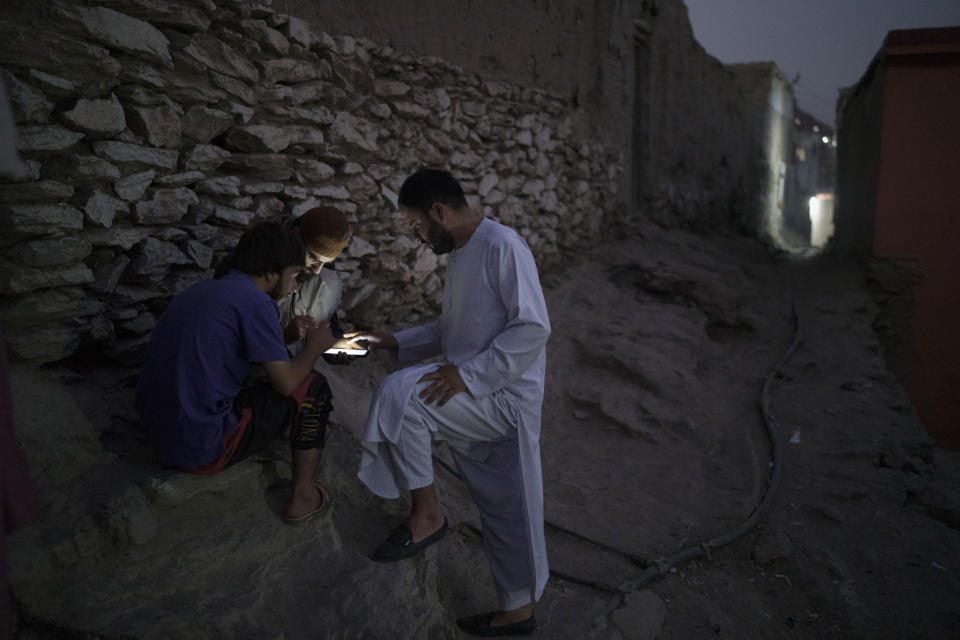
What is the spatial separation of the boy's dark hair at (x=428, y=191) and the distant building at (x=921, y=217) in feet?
22.9

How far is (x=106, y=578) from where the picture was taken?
2.01m

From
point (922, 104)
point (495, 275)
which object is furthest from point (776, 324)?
point (495, 275)

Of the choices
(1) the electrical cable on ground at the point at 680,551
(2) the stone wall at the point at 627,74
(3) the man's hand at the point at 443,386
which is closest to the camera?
(3) the man's hand at the point at 443,386

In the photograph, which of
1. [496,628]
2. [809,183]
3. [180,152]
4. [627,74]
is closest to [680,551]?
[496,628]

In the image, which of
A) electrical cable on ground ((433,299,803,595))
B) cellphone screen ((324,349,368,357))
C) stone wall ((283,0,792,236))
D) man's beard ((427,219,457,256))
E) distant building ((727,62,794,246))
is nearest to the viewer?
man's beard ((427,219,457,256))

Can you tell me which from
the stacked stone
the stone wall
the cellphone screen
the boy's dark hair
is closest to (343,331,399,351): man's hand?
the cellphone screen

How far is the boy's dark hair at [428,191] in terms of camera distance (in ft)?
7.88

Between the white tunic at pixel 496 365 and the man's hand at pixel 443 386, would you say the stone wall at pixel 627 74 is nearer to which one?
the white tunic at pixel 496 365

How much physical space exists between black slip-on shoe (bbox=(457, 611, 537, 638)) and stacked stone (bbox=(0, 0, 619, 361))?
1831 millimetres

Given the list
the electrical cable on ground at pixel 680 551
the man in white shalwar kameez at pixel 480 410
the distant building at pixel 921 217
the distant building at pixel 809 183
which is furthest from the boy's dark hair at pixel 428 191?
the distant building at pixel 809 183

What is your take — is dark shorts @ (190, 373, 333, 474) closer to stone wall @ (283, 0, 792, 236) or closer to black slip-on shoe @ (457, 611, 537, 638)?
black slip-on shoe @ (457, 611, 537, 638)

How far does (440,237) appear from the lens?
248 centimetres

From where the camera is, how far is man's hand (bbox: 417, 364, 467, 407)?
7.36 feet

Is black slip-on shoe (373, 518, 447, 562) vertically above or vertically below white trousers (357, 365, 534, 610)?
below
